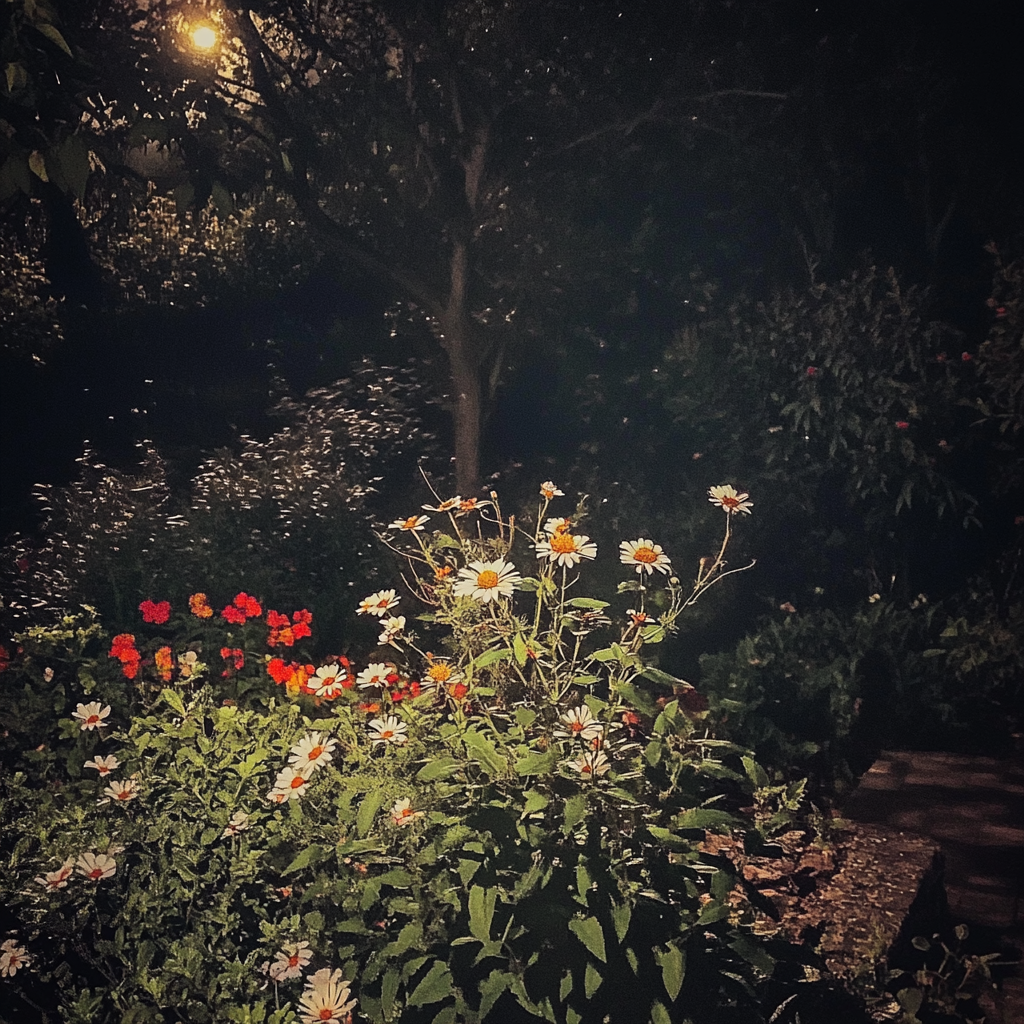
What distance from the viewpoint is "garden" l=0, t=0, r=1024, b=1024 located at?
2102 millimetres

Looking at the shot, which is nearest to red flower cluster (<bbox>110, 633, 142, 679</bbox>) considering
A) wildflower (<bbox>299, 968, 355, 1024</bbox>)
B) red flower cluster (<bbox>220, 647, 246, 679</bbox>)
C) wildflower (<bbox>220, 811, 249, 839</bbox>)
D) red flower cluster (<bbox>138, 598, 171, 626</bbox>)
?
red flower cluster (<bbox>138, 598, 171, 626</bbox>)

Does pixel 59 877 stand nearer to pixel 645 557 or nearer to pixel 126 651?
pixel 126 651

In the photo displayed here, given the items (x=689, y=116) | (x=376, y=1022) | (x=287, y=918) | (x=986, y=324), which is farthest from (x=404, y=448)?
(x=376, y=1022)

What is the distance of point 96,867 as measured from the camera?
224 cm

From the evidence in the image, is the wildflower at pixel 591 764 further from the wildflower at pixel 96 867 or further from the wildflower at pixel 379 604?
the wildflower at pixel 96 867

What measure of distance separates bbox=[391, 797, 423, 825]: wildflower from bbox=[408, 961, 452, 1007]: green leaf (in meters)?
0.33

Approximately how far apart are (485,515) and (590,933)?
4.74 ft

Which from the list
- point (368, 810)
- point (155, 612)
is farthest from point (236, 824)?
point (155, 612)

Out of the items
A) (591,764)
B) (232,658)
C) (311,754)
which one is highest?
(232,658)

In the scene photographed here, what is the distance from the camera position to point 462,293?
5.34 metres

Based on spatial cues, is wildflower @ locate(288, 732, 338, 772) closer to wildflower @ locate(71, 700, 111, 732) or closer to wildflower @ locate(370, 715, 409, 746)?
wildflower @ locate(370, 715, 409, 746)

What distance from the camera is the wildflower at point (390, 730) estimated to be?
7.22 ft

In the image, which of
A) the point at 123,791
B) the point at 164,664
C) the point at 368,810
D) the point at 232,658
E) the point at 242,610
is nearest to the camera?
the point at 368,810

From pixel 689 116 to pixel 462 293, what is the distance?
65.6 inches
